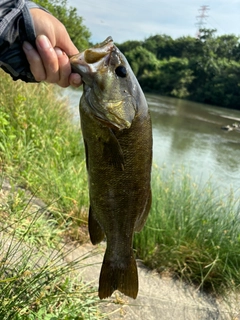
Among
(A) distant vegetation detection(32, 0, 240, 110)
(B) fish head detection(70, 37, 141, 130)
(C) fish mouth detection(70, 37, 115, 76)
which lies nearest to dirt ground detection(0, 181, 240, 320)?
(B) fish head detection(70, 37, 141, 130)

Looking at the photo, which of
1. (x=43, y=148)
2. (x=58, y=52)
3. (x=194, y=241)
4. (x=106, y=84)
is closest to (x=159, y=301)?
(x=194, y=241)

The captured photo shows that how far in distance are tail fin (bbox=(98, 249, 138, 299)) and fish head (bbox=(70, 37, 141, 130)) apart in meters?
0.80

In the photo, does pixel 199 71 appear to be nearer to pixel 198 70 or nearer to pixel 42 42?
pixel 198 70

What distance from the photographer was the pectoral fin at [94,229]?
6.36 feet

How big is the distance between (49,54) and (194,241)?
10.2ft

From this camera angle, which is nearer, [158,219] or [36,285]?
Result: [36,285]

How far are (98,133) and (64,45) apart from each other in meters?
0.45

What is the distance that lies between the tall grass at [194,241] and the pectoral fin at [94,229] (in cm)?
205

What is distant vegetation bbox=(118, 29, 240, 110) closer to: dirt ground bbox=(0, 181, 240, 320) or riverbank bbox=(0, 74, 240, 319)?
riverbank bbox=(0, 74, 240, 319)

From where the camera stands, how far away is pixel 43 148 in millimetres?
5410

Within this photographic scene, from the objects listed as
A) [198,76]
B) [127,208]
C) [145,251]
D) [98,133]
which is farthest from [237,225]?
[198,76]

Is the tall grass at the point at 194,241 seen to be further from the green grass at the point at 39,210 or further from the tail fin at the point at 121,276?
the tail fin at the point at 121,276

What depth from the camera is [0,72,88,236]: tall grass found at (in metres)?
4.21

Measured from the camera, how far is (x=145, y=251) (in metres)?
4.04
